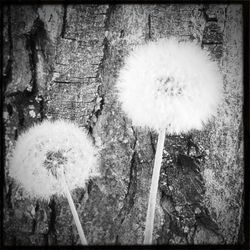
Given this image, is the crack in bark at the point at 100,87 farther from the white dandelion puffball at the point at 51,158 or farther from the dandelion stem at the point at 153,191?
the dandelion stem at the point at 153,191

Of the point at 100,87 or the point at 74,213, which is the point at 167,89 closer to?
the point at 100,87

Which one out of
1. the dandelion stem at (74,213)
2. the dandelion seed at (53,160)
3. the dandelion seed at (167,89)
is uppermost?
the dandelion seed at (167,89)

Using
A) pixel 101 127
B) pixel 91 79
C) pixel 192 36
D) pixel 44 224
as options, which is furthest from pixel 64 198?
pixel 192 36

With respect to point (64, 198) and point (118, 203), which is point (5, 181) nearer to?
point (64, 198)

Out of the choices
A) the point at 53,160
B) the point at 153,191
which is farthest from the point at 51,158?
the point at 153,191

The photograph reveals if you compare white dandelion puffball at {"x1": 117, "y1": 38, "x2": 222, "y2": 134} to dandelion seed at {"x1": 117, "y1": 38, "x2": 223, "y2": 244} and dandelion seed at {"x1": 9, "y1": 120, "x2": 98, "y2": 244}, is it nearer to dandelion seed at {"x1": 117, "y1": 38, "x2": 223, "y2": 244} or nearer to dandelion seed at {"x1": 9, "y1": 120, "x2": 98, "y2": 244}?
dandelion seed at {"x1": 117, "y1": 38, "x2": 223, "y2": 244}

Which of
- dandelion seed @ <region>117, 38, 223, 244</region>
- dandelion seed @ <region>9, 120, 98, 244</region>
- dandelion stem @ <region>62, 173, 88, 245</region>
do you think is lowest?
dandelion stem @ <region>62, 173, 88, 245</region>

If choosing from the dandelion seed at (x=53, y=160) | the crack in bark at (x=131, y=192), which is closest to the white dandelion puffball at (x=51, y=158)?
the dandelion seed at (x=53, y=160)

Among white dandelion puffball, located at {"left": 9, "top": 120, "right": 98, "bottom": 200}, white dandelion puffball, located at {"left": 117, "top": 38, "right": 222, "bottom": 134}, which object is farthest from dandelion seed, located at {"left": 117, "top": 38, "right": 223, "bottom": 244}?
white dandelion puffball, located at {"left": 9, "top": 120, "right": 98, "bottom": 200}
